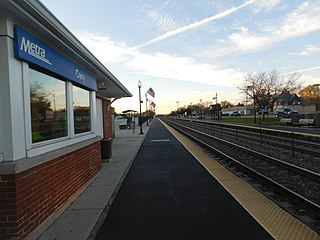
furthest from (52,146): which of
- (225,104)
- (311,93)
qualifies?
(225,104)

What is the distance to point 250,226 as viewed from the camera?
480 cm

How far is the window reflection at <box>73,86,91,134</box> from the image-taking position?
25.8 feet

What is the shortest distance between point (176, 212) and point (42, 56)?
343 cm

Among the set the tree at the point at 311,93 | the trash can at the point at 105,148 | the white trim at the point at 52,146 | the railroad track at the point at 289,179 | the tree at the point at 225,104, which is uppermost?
the tree at the point at 311,93

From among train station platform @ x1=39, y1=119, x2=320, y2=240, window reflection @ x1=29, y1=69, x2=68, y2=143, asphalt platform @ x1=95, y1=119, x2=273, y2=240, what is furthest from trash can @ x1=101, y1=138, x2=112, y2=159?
window reflection @ x1=29, y1=69, x2=68, y2=143

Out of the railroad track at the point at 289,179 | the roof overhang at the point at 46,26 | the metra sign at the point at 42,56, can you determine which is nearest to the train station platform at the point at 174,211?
the railroad track at the point at 289,179

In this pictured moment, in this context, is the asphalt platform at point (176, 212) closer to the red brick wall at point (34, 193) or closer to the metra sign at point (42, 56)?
the red brick wall at point (34, 193)

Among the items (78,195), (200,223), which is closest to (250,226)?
(200,223)

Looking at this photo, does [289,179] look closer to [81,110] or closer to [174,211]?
[174,211]

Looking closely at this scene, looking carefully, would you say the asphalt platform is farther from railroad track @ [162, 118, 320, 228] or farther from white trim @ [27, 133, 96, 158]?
white trim @ [27, 133, 96, 158]

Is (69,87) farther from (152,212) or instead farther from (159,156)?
(159,156)

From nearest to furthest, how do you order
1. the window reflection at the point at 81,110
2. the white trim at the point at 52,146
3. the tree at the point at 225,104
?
the white trim at the point at 52,146 → the window reflection at the point at 81,110 → the tree at the point at 225,104

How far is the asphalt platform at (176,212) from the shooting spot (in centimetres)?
459

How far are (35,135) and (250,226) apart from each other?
11.6 feet
